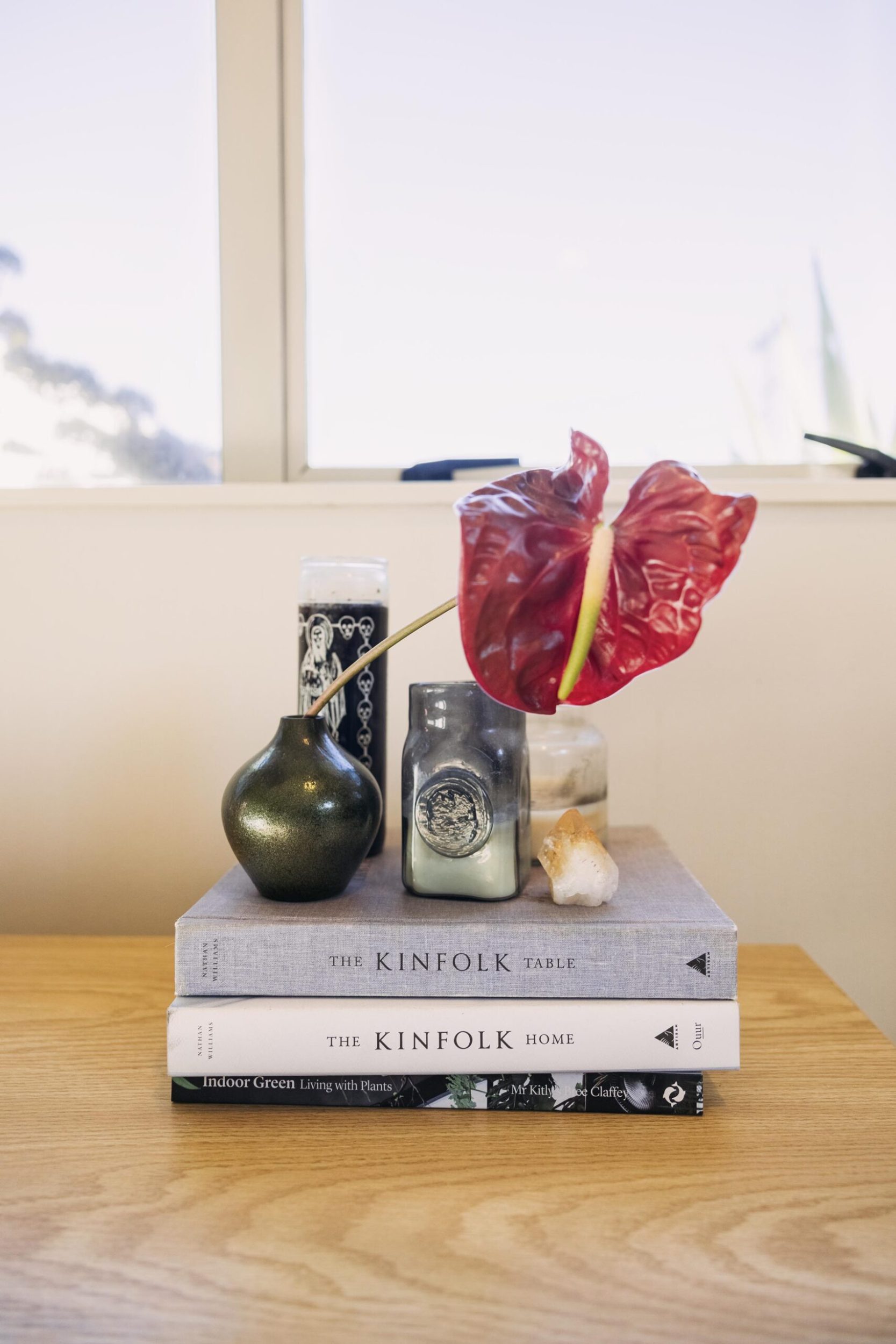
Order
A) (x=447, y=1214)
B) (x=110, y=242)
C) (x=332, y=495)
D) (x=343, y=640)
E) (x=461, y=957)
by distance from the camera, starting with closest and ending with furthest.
Result: 1. (x=447, y=1214)
2. (x=461, y=957)
3. (x=343, y=640)
4. (x=332, y=495)
5. (x=110, y=242)

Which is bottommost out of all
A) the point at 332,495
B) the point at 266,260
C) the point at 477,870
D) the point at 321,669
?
the point at 477,870

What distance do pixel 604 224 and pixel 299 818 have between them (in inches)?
30.3

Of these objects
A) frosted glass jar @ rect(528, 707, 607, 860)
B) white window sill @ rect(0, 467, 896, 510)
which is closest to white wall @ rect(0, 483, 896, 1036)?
white window sill @ rect(0, 467, 896, 510)

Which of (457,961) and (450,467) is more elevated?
(450,467)

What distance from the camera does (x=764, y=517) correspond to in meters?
0.94

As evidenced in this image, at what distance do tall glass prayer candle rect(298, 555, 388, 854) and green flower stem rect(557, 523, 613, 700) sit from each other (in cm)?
24

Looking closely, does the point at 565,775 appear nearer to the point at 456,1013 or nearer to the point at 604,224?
the point at 456,1013

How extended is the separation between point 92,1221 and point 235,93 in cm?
102

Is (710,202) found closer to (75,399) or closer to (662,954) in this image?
(75,399)

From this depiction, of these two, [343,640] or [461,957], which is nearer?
[461,957]

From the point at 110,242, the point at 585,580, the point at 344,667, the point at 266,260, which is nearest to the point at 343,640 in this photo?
the point at 344,667

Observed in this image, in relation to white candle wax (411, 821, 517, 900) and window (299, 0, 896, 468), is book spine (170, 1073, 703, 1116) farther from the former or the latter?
window (299, 0, 896, 468)

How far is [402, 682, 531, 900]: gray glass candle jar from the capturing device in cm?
58

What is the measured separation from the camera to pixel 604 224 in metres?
1.02
